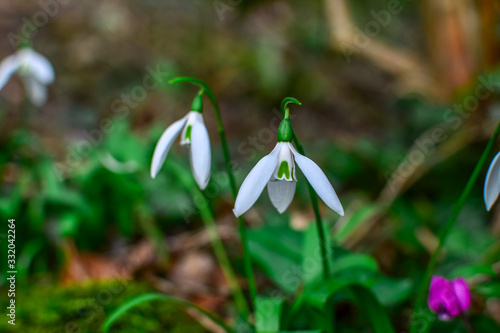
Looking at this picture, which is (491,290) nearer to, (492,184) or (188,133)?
(492,184)

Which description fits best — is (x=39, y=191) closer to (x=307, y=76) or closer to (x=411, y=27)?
(x=307, y=76)

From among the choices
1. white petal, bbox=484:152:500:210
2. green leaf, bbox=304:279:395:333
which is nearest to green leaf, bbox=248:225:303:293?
green leaf, bbox=304:279:395:333

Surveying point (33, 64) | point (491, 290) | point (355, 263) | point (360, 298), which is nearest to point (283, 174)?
point (360, 298)

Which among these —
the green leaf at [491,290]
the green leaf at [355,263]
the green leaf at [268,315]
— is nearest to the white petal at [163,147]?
the green leaf at [268,315]

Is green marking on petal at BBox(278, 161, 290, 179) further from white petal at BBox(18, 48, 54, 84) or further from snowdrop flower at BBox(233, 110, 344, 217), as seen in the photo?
white petal at BBox(18, 48, 54, 84)

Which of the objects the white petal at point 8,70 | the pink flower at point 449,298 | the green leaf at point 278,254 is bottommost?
the green leaf at point 278,254

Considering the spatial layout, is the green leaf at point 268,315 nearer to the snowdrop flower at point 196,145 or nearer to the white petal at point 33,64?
the snowdrop flower at point 196,145
